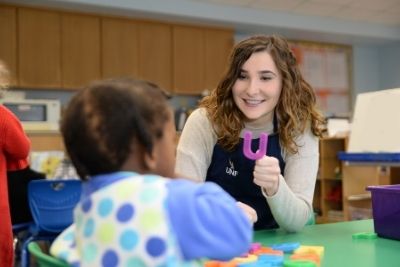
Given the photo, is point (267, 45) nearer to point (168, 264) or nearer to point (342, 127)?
point (168, 264)

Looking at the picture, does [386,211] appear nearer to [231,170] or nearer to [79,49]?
[231,170]

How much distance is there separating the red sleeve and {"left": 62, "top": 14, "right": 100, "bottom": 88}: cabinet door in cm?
308

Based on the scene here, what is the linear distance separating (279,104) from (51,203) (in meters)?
1.95

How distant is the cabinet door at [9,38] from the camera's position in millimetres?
4629

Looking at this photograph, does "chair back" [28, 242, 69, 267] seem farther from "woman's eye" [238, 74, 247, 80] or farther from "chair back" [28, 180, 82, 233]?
"chair back" [28, 180, 82, 233]

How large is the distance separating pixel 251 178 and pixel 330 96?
5466 mm

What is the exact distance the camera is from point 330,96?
667 centimetres

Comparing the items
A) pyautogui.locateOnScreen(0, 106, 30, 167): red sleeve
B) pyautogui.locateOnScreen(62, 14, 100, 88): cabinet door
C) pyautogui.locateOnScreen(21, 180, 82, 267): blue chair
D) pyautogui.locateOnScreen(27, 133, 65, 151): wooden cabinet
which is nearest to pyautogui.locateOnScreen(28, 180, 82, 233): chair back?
pyautogui.locateOnScreen(21, 180, 82, 267): blue chair

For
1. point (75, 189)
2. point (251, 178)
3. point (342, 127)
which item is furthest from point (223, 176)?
point (342, 127)

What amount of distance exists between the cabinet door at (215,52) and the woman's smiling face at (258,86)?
13.6ft

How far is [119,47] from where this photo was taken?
515cm

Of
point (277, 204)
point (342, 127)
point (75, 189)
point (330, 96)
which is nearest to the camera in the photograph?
point (277, 204)

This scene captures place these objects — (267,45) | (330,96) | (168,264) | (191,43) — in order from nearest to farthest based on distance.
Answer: (168,264) < (267,45) < (191,43) < (330,96)

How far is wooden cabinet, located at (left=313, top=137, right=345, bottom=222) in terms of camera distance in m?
4.89
